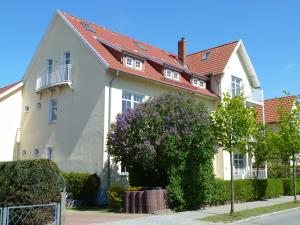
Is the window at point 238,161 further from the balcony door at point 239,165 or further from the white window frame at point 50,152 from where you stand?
the white window frame at point 50,152

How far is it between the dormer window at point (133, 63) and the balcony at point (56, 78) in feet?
11.7

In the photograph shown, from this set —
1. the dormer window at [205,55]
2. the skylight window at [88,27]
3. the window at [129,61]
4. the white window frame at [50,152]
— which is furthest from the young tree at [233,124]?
the dormer window at [205,55]

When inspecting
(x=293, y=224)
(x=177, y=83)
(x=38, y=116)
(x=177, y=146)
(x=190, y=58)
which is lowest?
(x=293, y=224)

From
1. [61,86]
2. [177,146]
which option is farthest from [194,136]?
[61,86]

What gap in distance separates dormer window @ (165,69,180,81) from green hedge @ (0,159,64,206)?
14.9 m

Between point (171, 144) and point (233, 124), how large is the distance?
2.83 metres

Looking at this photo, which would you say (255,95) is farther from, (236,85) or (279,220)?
(279,220)

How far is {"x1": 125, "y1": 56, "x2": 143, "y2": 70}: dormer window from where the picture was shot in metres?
23.7

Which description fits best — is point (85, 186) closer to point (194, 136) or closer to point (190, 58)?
point (194, 136)

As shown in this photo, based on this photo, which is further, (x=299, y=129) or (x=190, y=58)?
(x=190, y=58)

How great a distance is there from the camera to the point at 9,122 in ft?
89.6

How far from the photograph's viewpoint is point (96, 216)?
53.7ft

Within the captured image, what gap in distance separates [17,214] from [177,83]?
16.2 meters

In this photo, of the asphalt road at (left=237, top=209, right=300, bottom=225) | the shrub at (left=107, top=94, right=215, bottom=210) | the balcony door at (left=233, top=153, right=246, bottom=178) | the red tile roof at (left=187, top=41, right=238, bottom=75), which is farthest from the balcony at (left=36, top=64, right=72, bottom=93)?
the balcony door at (left=233, top=153, right=246, bottom=178)
